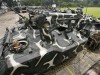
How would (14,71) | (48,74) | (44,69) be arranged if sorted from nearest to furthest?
1. (14,71)
2. (44,69)
3. (48,74)

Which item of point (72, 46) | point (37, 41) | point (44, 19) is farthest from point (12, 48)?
point (72, 46)

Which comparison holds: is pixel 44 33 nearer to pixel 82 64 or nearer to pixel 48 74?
pixel 48 74

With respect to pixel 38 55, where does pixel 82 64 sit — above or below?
below

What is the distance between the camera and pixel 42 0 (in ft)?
227

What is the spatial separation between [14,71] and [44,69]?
166 centimetres

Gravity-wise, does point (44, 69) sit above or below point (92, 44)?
above

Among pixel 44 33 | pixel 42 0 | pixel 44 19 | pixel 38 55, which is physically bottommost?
pixel 42 0

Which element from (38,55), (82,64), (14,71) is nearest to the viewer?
(14,71)

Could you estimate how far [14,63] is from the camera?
5.35m

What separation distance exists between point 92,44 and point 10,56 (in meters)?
6.76

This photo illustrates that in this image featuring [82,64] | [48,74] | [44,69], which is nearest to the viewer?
[44,69]

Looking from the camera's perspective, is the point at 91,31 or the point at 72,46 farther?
the point at 91,31

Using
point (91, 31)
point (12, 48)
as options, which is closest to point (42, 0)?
point (91, 31)

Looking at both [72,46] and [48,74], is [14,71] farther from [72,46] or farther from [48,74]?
[72,46]
